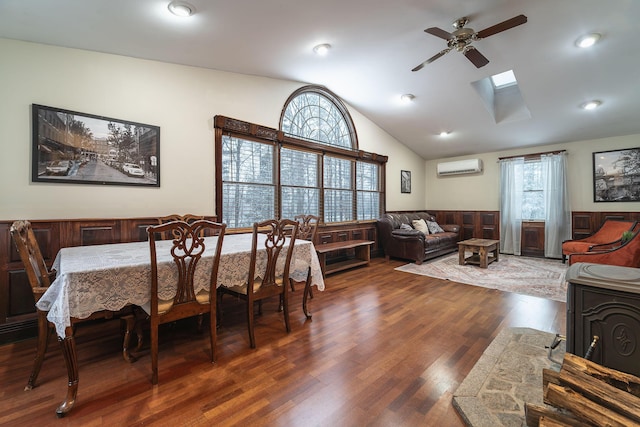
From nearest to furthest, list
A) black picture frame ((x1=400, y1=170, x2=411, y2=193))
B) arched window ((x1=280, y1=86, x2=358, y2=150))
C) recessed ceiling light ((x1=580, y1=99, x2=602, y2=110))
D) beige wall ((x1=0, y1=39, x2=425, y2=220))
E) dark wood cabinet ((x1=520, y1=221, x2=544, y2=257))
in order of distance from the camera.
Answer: beige wall ((x1=0, y1=39, x2=425, y2=220))
recessed ceiling light ((x1=580, y1=99, x2=602, y2=110))
arched window ((x1=280, y1=86, x2=358, y2=150))
dark wood cabinet ((x1=520, y1=221, x2=544, y2=257))
black picture frame ((x1=400, y1=170, x2=411, y2=193))

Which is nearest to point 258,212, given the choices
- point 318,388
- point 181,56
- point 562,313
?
point 181,56

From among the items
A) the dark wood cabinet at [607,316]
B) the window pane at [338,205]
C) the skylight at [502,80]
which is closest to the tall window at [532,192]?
the skylight at [502,80]

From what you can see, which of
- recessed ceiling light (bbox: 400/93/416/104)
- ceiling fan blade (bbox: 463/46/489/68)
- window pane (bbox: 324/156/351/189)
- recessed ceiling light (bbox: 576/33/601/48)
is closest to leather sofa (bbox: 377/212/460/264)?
window pane (bbox: 324/156/351/189)

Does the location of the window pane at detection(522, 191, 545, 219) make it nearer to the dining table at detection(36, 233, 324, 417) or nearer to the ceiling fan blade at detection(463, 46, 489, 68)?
the ceiling fan blade at detection(463, 46, 489, 68)

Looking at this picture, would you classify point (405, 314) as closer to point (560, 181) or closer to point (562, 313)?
point (562, 313)

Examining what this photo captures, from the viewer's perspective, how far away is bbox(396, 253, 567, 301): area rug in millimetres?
3664

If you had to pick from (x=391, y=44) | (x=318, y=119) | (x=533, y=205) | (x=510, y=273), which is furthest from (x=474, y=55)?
(x=533, y=205)

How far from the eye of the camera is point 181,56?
3033 mm

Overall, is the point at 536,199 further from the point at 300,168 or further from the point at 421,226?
the point at 300,168

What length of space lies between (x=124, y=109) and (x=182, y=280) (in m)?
2.12

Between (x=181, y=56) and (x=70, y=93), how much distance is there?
3.67 feet

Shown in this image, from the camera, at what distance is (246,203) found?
12.7 feet

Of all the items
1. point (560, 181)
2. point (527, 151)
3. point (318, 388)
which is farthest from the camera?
point (527, 151)

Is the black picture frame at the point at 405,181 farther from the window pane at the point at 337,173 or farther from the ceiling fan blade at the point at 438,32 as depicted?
the ceiling fan blade at the point at 438,32
